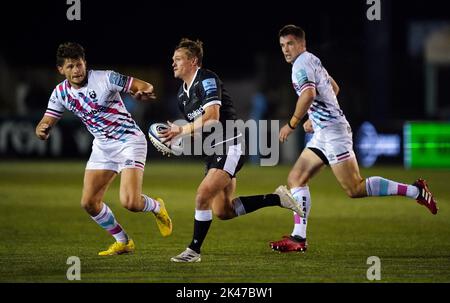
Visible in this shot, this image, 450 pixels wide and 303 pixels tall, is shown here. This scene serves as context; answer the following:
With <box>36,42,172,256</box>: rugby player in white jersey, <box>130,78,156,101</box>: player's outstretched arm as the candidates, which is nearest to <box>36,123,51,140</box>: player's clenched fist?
<box>36,42,172,256</box>: rugby player in white jersey

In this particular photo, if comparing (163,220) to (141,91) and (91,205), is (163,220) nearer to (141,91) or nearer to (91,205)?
(91,205)

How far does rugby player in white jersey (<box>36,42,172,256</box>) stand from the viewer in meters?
9.41

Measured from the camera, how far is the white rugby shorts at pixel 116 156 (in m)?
9.58

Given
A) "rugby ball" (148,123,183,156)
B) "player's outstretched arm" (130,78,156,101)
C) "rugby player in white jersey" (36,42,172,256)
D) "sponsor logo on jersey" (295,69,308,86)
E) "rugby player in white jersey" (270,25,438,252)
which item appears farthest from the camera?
"rugby player in white jersey" (270,25,438,252)

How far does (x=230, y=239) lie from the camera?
10945mm

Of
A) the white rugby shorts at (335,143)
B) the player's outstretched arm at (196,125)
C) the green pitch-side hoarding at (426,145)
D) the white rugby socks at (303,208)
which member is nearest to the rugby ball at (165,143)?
the player's outstretched arm at (196,125)

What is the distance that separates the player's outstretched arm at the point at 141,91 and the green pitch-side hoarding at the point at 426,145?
13.5 m

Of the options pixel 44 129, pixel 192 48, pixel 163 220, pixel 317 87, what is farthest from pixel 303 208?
pixel 44 129

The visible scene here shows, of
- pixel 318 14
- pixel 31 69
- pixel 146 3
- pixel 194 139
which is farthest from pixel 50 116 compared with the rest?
pixel 146 3

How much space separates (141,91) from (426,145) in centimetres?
1395

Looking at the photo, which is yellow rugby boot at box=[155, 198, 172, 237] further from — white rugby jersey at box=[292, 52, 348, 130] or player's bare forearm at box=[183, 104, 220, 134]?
white rugby jersey at box=[292, 52, 348, 130]
